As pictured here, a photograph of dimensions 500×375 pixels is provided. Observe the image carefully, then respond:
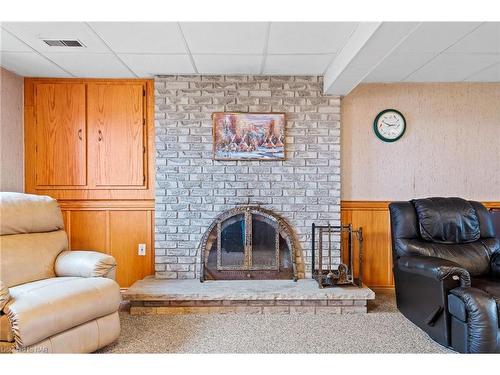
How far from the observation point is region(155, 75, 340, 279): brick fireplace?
3633 mm

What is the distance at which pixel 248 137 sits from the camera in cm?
364

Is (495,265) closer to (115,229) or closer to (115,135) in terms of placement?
(115,229)

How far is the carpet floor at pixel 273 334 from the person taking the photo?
98.0 inches

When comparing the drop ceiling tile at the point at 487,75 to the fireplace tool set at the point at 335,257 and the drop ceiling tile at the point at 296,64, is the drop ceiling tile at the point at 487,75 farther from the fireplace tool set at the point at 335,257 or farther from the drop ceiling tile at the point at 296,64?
the fireplace tool set at the point at 335,257

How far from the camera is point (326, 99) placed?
3660 millimetres

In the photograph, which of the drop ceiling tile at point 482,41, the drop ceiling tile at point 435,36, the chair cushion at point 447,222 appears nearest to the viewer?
the drop ceiling tile at point 435,36

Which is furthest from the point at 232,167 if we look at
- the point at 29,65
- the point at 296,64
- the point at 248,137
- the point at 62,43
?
the point at 29,65

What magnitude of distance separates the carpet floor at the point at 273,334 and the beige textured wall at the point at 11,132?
5.65 ft

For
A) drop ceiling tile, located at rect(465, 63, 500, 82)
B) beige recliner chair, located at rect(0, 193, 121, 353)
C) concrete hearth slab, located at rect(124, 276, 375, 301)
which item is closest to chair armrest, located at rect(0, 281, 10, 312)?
beige recliner chair, located at rect(0, 193, 121, 353)

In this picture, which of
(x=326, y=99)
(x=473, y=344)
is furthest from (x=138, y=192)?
(x=473, y=344)

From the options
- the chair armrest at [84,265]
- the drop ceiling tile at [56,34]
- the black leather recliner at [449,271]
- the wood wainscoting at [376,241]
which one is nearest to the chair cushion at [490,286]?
the black leather recliner at [449,271]

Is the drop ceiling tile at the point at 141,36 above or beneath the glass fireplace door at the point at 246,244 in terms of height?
above

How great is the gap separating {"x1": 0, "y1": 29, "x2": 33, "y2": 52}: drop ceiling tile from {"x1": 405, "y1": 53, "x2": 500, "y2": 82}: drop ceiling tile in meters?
3.32

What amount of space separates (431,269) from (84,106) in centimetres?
344
